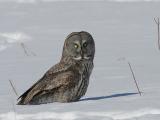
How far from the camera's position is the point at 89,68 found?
689cm

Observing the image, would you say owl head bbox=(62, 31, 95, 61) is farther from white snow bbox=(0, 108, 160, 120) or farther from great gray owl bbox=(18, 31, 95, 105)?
white snow bbox=(0, 108, 160, 120)

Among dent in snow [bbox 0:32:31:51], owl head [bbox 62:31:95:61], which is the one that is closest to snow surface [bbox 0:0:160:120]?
dent in snow [bbox 0:32:31:51]

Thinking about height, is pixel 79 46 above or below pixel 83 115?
above

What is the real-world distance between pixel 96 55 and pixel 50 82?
3339 millimetres

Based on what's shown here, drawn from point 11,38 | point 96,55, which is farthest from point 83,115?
point 11,38

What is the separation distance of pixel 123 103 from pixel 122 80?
6.25 feet

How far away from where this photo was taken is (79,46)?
7129 millimetres

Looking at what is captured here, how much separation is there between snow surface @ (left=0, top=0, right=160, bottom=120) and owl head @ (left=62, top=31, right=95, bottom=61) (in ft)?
1.16

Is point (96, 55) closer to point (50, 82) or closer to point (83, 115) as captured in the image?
point (50, 82)

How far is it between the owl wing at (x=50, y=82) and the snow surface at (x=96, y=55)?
0.45 feet

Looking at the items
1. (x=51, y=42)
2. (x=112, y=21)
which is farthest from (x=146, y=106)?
(x=112, y=21)

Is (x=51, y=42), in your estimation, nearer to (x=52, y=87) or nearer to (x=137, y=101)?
(x=52, y=87)

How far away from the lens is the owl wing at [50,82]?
21.5ft

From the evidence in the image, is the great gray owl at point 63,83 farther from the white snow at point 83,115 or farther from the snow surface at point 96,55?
the white snow at point 83,115
